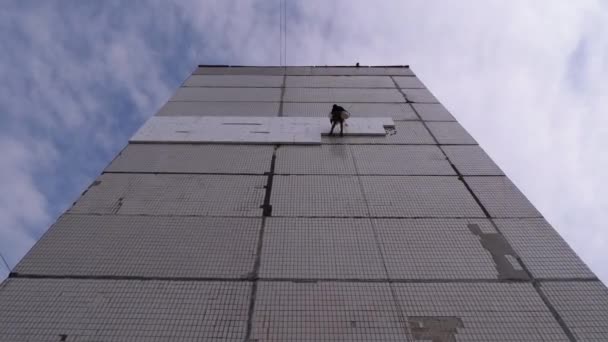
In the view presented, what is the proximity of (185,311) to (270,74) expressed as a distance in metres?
6.00

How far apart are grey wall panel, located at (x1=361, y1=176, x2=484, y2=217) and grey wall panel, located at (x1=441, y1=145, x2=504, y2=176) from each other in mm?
353

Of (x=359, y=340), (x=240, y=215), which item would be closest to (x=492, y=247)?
(x=359, y=340)

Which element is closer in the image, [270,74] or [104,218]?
[104,218]

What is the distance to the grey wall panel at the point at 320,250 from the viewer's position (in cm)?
284

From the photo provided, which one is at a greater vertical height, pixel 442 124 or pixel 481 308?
pixel 442 124

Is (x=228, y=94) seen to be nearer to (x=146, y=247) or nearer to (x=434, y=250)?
(x=146, y=247)

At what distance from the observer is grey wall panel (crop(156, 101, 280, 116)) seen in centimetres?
555

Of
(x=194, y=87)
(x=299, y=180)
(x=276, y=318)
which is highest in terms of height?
(x=194, y=87)

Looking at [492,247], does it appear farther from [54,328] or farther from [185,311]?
[54,328]

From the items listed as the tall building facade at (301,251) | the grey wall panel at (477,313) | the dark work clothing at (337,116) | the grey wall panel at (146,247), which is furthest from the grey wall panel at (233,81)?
the grey wall panel at (477,313)

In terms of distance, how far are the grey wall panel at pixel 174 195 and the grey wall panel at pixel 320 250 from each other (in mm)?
480

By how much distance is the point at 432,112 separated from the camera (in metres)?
5.62

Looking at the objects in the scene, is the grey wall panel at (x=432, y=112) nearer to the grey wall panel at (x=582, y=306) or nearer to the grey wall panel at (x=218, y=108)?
the grey wall panel at (x=218, y=108)

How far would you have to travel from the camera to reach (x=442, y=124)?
17.2 ft
